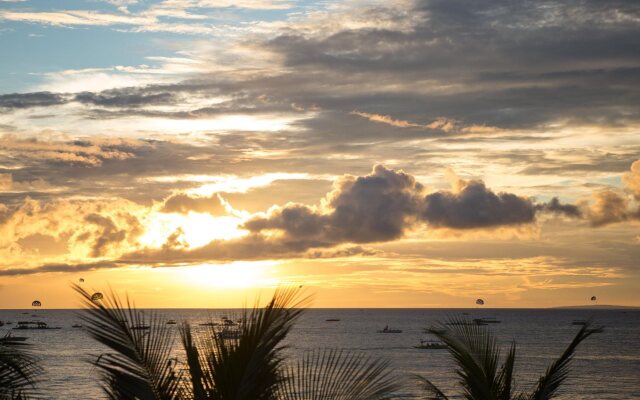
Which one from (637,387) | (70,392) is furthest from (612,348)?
(70,392)

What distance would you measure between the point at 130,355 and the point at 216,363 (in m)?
1.03

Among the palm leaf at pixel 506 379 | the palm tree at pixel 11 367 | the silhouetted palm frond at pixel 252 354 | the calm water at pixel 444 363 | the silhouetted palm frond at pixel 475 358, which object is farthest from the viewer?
the calm water at pixel 444 363

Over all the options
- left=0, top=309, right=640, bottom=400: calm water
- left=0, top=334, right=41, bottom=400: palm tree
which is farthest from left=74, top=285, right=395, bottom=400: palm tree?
left=0, top=309, right=640, bottom=400: calm water

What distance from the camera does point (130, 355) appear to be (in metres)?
8.38

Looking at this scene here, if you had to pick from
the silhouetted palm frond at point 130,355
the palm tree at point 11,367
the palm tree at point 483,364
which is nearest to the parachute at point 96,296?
the silhouetted palm frond at point 130,355

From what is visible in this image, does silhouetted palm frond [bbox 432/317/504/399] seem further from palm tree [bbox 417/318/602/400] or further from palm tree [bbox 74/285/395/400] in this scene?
palm tree [bbox 74/285/395/400]

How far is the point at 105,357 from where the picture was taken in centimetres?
865

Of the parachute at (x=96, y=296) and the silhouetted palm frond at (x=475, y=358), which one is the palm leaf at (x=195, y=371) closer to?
the parachute at (x=96, y=296)

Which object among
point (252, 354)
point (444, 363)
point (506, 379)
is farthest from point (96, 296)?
point (444, 363)

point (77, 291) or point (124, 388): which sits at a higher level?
point (77, 291)

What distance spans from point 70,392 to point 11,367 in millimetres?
77319

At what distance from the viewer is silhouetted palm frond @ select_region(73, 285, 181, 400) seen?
8.21 metres

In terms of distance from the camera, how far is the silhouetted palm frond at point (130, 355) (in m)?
8.21

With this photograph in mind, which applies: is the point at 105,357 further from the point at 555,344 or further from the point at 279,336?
the point at 555,344
